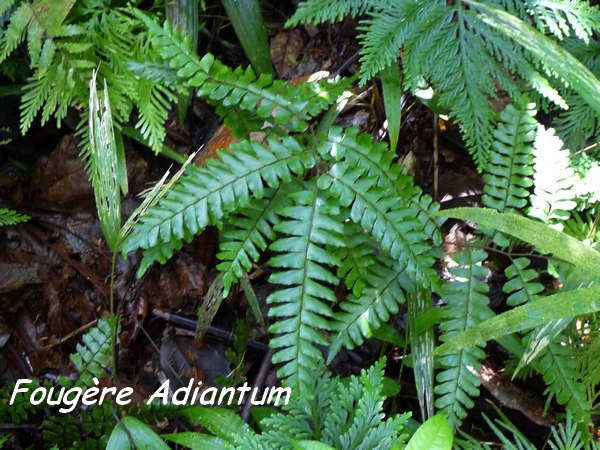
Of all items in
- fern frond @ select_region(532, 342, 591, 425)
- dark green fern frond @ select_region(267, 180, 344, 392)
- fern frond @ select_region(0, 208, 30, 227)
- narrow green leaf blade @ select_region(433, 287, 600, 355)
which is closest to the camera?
narrow green leaf blade @ select_region(433, 287, 600, 355)

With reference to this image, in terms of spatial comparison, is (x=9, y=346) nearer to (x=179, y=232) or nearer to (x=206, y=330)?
(x=206, y=330)

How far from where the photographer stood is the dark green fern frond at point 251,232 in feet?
5.94

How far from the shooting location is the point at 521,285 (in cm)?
189

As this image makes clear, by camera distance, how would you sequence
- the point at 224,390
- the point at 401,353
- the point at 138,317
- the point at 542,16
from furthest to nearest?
the point at 138,317 < the point at 401,353 < the point at 224,390 < the point at 542,16

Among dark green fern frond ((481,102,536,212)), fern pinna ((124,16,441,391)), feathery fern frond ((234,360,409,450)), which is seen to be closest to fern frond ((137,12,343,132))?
fern pinna ((124,16,441,391))

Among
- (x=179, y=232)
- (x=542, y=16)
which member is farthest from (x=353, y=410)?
(x=542, y=16)

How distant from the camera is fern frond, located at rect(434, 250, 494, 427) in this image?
5.88 feet

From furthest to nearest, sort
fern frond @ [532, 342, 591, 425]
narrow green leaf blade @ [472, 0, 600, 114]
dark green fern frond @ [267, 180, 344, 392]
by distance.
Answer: fern frond @ [532, 342, 591, 425] < dark green fern frond @ [267, 180, 344, 392] < narrow green leaf blade @ [472, 0, 600, 114]

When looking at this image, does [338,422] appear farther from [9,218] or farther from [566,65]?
[9,218]

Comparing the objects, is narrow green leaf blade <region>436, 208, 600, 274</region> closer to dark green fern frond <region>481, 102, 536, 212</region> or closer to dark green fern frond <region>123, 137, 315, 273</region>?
dark green fern frond <region>481, 102, 536, 212</region>

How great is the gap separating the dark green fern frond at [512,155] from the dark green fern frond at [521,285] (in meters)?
0.20

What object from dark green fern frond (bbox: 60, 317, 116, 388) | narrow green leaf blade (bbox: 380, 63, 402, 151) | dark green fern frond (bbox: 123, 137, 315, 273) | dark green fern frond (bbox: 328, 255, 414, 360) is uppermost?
narrow green leaf blade (bbox: 380, 63, 402, 151)

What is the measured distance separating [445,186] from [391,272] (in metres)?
0.68

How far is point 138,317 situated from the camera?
8.14 feet
